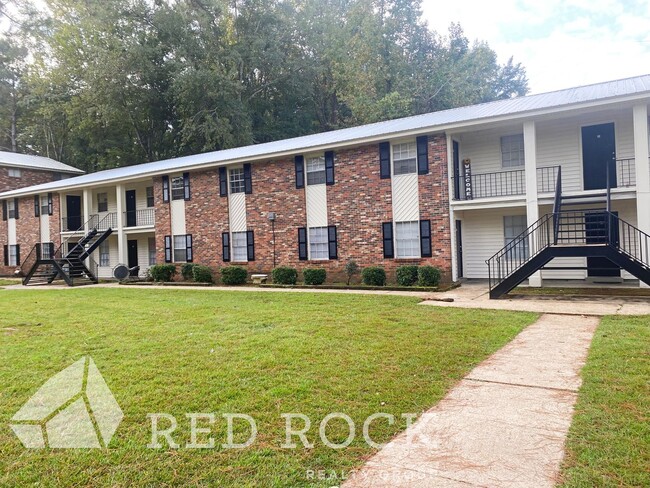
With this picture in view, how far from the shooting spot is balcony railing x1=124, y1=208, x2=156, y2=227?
74.5ft

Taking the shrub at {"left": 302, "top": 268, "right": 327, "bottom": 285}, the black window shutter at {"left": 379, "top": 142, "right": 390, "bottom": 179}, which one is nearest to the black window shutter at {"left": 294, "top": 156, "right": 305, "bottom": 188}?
the black window shutter at {"left": 379, "top": 142, "right": 390, "bottom": 179}

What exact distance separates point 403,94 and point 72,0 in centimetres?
2685

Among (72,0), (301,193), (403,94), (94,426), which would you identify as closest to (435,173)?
(301,193)

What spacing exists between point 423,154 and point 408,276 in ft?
13.3

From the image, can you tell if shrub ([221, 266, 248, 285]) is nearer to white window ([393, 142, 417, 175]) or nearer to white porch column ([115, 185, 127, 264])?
white window ([393, 142, 417, 175])

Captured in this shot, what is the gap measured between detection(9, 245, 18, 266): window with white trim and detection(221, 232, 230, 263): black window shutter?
54.0 ft

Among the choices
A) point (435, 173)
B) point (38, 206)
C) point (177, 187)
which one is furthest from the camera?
point (38, 206)

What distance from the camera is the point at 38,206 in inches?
1022

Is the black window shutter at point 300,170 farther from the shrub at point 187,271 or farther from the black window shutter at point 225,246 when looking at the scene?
the shrub at point 187,271

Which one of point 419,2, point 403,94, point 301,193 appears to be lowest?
point 301,193

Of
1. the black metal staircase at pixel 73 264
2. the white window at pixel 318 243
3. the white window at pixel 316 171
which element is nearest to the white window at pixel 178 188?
the black metal staircase at pixel 73 264

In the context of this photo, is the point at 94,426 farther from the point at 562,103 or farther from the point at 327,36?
the point at 327,36

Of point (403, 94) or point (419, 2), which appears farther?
point (419, 2)

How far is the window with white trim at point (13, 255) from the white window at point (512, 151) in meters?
27.8
